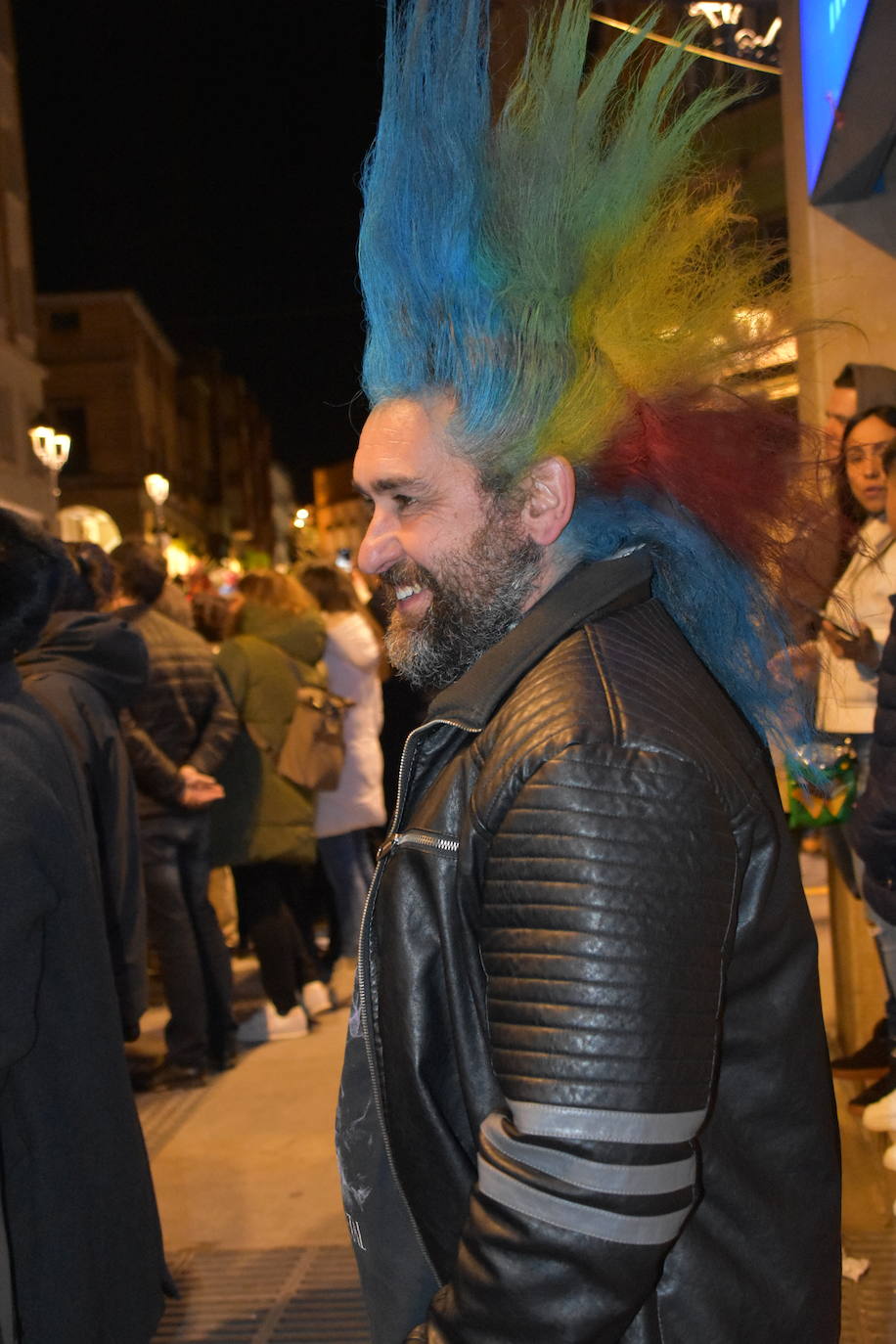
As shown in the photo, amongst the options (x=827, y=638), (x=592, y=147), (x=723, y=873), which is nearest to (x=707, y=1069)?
(x=723, y=873)

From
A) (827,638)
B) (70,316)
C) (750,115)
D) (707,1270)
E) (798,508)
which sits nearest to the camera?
(707,1270)

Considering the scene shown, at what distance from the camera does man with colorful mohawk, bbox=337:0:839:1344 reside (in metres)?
1.11

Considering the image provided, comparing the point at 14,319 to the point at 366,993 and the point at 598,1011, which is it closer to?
the point at 366,993

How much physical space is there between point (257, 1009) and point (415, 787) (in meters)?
4.59

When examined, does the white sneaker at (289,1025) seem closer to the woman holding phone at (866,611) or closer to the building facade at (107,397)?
the woman holding phone at (866,611)

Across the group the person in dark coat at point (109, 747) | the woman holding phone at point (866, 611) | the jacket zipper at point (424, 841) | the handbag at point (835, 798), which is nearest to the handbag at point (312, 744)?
the person in dark coat at point (109, 747)

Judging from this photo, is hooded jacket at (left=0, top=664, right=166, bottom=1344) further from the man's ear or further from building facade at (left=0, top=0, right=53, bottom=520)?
building facade at (left=0, top=0, right=53, bottom=520)

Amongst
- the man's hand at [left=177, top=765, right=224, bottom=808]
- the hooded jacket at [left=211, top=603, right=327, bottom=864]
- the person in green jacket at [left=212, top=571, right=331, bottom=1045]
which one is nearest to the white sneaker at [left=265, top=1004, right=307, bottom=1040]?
the person in green jacket at [left=212, top=571, right=331, bottom=1045]

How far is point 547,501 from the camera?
1.53 m

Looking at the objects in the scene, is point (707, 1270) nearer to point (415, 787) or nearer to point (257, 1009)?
point (415, 787)

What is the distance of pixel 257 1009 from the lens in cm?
570

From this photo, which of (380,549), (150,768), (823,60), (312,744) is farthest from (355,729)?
(380,549)

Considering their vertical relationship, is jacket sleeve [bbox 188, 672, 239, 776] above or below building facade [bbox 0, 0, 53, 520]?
below

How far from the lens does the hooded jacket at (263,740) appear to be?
559 cm
